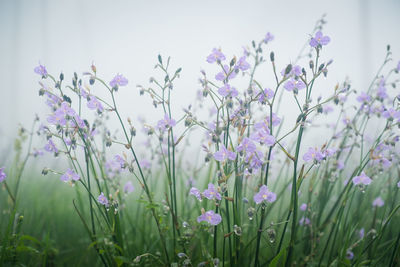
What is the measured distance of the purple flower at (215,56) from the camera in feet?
5.65

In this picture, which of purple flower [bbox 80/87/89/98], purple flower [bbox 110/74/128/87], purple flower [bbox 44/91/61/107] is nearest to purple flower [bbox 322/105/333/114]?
purple flower [bbox 110/74/128/87]

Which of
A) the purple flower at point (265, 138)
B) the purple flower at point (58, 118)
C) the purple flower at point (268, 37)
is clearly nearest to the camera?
the purple flower at point (265, 138)

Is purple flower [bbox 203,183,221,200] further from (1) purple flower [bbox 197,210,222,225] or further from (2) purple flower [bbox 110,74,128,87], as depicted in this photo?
(2) purple flower [bbox 110,74,128,87]

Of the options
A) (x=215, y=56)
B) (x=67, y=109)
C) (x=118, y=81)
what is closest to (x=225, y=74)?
(x=215, y=56)

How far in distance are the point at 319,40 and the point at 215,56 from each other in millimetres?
606

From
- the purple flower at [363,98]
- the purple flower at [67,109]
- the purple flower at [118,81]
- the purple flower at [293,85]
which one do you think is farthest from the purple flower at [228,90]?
the purple flower at [363,98]

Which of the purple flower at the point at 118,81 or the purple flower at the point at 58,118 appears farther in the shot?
the purple flower at the point at 118,81

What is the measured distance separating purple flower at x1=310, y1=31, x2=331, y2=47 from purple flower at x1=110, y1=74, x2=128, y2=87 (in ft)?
3.82

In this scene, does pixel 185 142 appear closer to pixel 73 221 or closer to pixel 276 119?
pixel 276 119

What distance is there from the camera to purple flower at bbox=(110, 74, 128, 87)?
1831 mm

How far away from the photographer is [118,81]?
1862 millimetres

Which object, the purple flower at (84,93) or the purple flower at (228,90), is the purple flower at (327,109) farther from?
the purple flower at (84,93)

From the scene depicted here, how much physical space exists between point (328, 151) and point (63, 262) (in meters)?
2.36

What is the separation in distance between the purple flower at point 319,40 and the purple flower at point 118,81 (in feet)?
3.82
